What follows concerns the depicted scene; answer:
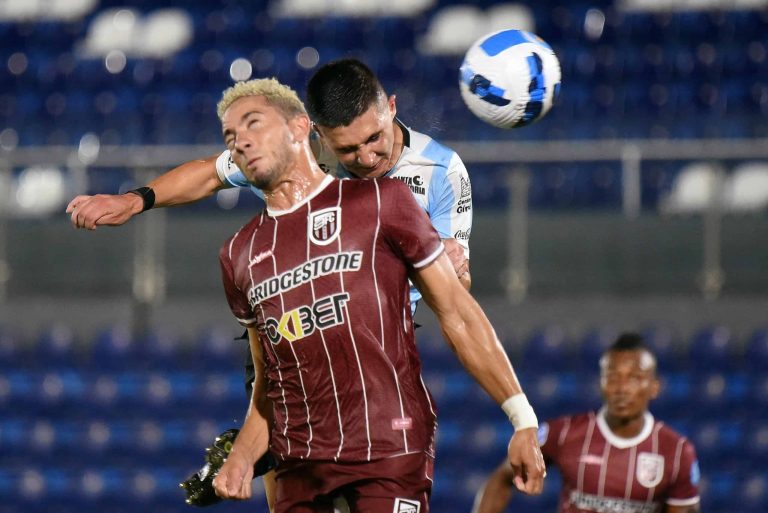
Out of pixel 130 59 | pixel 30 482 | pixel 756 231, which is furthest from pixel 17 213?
pixel 756 231

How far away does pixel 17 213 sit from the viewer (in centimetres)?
912

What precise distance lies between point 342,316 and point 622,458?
2.91 m

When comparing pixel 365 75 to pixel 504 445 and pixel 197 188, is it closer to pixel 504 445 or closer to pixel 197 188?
pixel 197 188

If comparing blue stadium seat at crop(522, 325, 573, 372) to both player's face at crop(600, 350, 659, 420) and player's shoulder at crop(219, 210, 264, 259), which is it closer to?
player's face at crop(600, 350, 659, 420)

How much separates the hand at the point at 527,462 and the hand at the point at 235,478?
2.46ft

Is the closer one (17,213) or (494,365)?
(494,365)

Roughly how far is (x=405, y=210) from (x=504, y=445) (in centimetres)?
552

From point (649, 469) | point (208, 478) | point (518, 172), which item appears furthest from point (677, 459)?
point (518, 172)

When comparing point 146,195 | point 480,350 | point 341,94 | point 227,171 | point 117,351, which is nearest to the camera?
point 480,350

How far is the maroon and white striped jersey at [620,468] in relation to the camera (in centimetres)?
559

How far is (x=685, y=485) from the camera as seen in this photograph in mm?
5539

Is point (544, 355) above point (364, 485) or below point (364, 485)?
above

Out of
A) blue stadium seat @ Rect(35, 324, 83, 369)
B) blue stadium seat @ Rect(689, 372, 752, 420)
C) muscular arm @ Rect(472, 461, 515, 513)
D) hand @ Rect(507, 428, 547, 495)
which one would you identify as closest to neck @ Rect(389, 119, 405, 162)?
hand @ Rect(507, 428, 547, 495)

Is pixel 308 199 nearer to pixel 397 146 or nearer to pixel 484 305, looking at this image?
pixel 397 146
